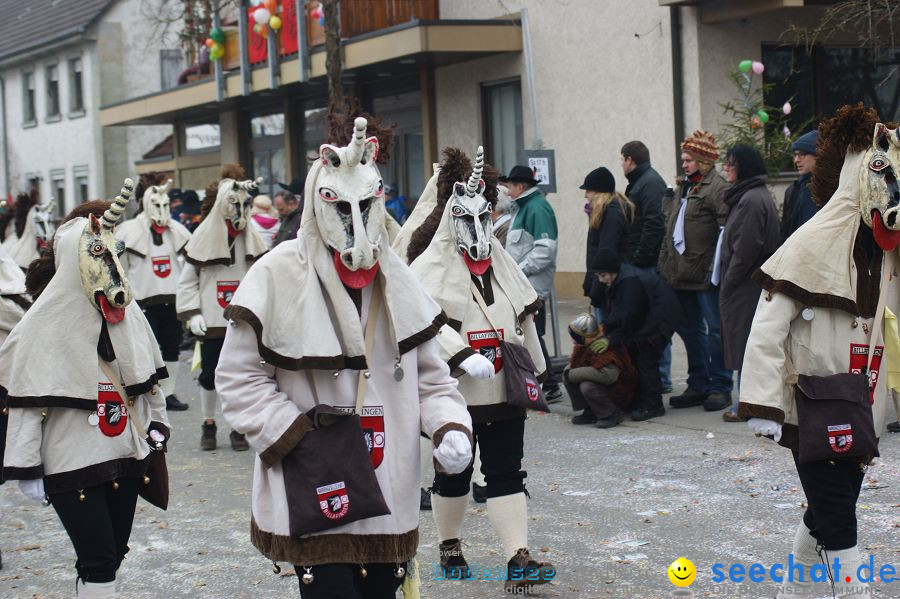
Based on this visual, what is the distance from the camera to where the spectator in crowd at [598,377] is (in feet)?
31.2

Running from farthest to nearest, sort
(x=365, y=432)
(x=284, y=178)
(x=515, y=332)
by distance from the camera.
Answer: (x=284, y=178)
(x=515, y=332)
(x=365, y=432)

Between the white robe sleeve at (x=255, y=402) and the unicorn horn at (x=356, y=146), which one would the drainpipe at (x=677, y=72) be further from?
the white robe sleeve at (x=255, y=402)

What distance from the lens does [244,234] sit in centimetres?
980

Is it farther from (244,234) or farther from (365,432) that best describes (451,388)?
(244,234)

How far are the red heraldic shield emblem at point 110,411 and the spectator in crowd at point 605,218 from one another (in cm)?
550

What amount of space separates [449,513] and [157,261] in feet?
20.2

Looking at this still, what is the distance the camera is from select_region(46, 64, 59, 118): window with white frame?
126 ft

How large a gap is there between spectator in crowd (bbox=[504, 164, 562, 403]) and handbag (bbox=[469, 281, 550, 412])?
13.2 feet

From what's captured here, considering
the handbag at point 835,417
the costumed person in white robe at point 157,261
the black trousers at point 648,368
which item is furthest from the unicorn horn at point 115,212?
the costumed person in white robe at point 157,261

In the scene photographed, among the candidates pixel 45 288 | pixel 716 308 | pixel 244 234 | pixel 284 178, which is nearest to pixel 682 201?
pixel 716 308

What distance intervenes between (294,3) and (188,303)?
1333cm

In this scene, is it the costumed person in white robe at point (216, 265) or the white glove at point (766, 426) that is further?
the costumed person in white robe at point (216, 265)

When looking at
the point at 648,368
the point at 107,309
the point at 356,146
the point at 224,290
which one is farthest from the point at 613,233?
the point at 356,146

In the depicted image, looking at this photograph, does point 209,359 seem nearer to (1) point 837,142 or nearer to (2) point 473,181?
(2) point 473,181
